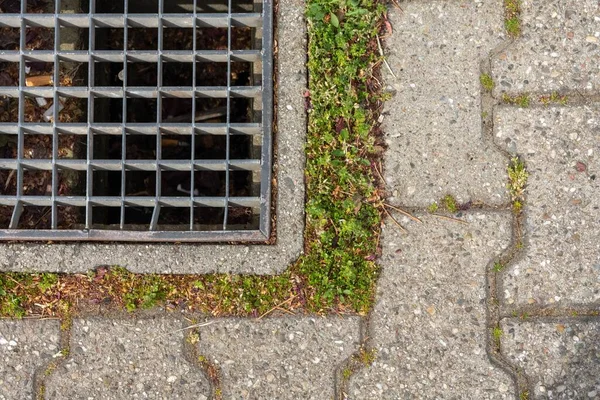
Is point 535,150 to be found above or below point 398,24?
below

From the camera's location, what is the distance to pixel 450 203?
7.93 feet

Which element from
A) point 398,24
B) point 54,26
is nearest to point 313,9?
point 398,24

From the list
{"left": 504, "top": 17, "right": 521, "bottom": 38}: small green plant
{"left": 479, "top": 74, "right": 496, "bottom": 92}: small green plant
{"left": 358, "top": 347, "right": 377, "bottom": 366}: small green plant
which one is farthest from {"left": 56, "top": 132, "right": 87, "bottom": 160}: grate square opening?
{"left": 504, "top": 17, "right": 521, "bottom": 38}: small green plant

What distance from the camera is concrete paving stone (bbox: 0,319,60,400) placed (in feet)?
7.84

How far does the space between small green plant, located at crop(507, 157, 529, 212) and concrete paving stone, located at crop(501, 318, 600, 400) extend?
468mm

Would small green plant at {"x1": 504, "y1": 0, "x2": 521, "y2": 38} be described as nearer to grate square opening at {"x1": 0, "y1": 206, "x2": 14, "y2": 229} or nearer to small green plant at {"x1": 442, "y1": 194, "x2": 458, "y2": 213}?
small green plant at {"x1": 442, "y1": 194, "x2": 458, "y2": 213}

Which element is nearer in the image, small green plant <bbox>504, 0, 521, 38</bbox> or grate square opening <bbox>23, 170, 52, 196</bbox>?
small green plant <bbox>504, 0, 521, 38</bbox>

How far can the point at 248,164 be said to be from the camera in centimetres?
241

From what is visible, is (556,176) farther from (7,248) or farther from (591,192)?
(7,248)

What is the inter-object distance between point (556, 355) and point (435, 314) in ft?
1.62

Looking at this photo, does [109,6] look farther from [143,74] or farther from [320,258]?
[320,258]

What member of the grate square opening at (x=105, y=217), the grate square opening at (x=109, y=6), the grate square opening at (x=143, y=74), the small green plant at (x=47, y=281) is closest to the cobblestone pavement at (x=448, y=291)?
the small green plant at (x=47, y=281)

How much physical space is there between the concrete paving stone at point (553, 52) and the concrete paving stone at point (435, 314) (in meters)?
0.56

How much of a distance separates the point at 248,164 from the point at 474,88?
3.11ft
